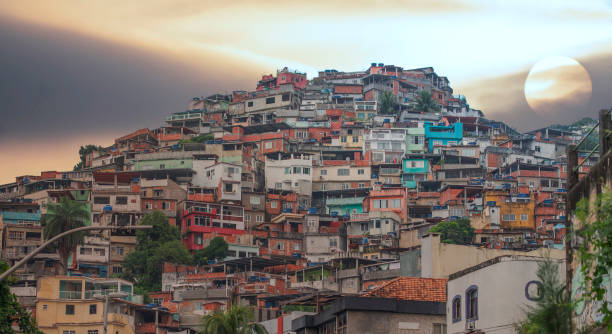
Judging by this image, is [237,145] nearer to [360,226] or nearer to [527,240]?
[360,226]

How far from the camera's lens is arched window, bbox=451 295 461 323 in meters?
38.7

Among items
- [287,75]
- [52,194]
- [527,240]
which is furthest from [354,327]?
[287,75]

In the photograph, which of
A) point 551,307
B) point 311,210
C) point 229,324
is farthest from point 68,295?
point 551,307

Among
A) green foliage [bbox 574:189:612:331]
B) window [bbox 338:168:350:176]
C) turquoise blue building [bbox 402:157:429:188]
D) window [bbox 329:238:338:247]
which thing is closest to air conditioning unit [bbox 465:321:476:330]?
green foliage [bbox 574:189:612:331]

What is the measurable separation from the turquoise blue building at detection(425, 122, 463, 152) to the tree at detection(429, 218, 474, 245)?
40.7 metres

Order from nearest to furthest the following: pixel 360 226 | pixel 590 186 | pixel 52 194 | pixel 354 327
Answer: pixel 590 186 < pixel 354 327 < pixel 360 226 < pixel 52 194

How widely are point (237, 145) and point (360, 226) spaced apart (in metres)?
25.1

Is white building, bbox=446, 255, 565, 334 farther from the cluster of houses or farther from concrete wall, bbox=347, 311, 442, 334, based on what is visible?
concrete wall, bbox=347, 311, 442, 334

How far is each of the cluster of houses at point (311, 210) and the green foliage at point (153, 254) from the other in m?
1.89

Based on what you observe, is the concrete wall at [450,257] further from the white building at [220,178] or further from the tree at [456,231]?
the white building at [220,178]

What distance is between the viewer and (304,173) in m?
138

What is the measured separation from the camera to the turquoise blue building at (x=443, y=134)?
153 m

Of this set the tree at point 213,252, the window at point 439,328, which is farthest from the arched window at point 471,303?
the tree at point 213,252

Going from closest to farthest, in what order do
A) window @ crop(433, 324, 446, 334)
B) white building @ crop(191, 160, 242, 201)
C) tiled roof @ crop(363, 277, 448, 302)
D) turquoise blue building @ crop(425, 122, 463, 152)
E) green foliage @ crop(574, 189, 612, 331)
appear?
green foliage @ crop(574, 189, 612, 331) → window @ crop(433, 324, 446, 334) → tiled roof @ crop(363, 277, 448, 302) → white building @ crop(191, 160, 242, 201) → turquoise blue building @ crop(425, 122, 463, 152)
